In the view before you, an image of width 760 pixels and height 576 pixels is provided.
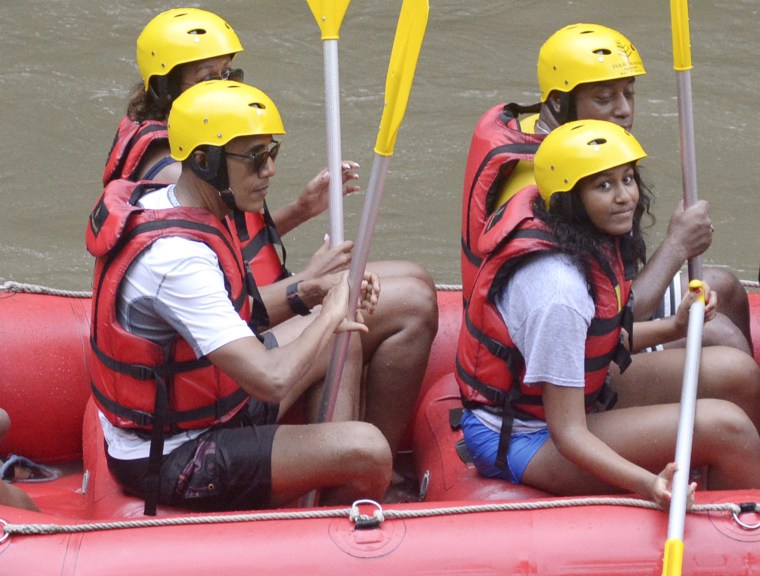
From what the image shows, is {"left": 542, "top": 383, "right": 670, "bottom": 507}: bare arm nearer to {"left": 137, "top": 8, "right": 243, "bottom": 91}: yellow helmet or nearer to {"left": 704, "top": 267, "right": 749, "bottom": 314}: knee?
{"left": 704, "top": 267, "right": 749, "bottom": 314}: knee

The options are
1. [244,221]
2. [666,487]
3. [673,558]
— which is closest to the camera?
[673,558]

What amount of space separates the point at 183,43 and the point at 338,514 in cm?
135

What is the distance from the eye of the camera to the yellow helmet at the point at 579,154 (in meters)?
2.75

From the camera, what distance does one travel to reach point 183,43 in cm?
343

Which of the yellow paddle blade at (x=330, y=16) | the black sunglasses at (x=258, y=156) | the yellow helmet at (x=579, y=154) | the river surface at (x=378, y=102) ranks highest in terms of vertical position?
the river surface at (x=378, y=102)

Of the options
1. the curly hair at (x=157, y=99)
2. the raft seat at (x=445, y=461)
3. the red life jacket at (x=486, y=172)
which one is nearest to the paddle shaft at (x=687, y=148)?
the red life jacket at (x=486, y=172)

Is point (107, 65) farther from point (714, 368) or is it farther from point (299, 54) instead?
point (714, 368)

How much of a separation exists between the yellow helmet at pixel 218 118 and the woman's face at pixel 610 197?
641 millimetres

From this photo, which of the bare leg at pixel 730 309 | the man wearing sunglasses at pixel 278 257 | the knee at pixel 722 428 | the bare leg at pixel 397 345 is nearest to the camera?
the knee at pixel 722 428

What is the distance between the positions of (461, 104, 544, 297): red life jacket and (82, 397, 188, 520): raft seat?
90 centimetres

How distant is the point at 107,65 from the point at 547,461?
5.05 meters

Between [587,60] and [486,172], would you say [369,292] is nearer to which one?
[486,172]

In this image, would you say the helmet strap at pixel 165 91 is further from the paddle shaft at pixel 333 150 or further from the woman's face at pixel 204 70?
the paddle shaft at pixel 333 150

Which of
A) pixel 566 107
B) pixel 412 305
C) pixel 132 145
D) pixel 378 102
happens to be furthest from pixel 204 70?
pixel 378 102
